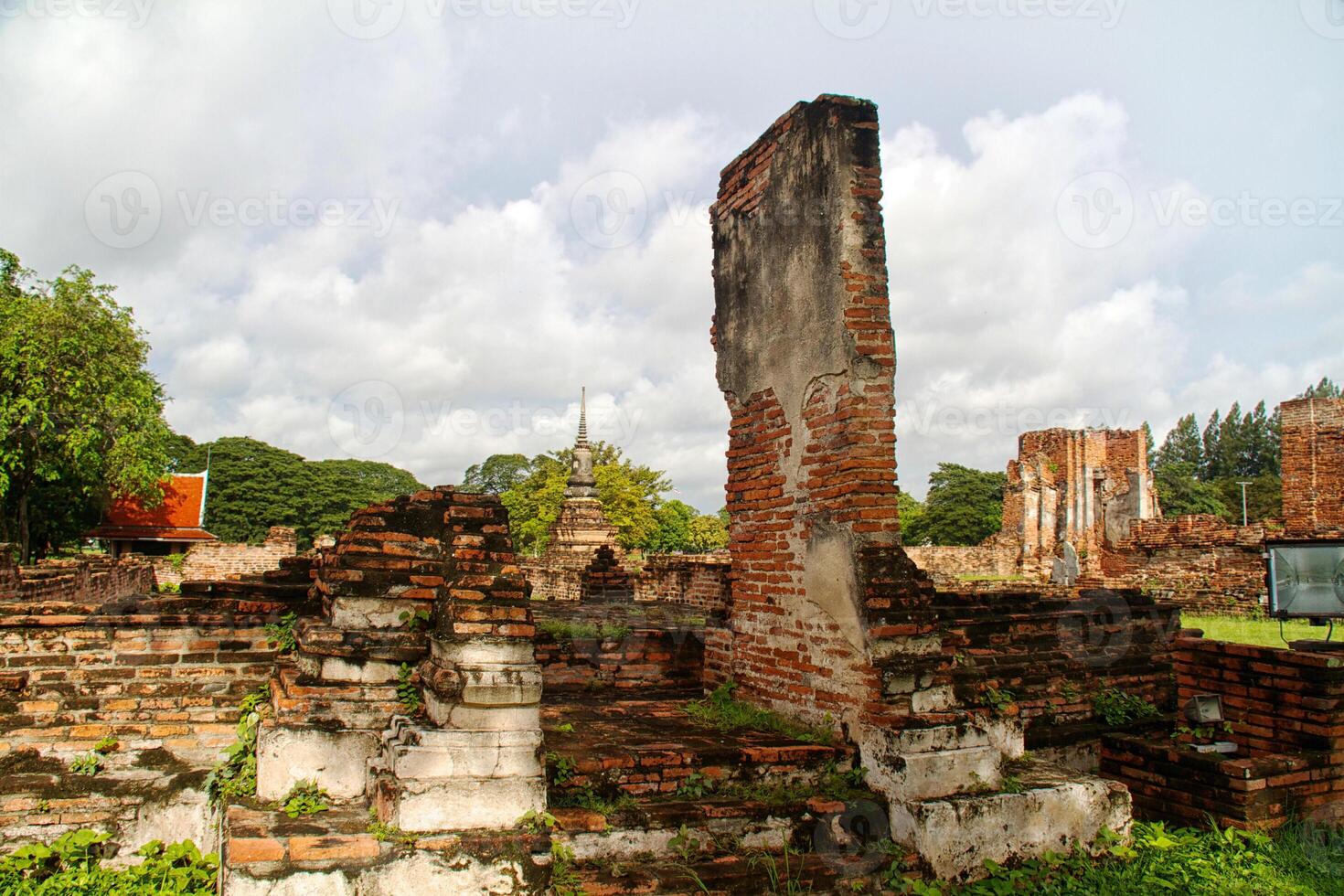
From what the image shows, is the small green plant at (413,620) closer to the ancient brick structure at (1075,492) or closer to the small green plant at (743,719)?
the small green plant at (743,719)

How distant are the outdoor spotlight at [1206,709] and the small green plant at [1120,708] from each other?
3.25 ft

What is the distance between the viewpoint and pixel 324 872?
368 cm

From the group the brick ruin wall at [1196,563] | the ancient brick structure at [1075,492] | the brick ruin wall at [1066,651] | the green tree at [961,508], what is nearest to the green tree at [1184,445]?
the green tree at [961,508]

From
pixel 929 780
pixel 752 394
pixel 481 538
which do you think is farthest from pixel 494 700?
pixel 752 394

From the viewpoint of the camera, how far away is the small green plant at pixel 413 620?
15.9 ft

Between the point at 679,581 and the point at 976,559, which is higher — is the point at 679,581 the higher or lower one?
the lower one

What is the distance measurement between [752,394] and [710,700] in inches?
84.3

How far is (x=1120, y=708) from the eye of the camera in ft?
23.2

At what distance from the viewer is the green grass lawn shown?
10703 mm

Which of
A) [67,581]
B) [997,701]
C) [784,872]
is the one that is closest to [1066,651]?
[997,701]

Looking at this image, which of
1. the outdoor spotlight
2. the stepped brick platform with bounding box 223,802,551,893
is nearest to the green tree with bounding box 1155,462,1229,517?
the outdoor spotlight

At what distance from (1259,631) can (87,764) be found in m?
14.0

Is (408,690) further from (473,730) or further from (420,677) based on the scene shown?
(473,730)

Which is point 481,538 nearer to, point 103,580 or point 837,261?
point 837,261
